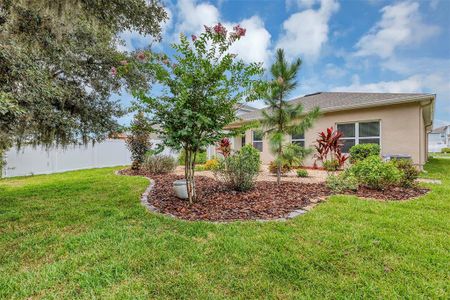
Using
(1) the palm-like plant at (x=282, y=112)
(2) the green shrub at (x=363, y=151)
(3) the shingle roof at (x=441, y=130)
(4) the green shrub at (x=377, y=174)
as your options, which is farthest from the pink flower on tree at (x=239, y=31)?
(3) the shingle roof at (x=441, y=130)

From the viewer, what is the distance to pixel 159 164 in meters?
9.51

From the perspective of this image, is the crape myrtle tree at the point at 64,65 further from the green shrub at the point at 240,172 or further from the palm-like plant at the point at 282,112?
the palm-like plant at the point at 282,112

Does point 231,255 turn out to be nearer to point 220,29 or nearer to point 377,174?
point 220,29

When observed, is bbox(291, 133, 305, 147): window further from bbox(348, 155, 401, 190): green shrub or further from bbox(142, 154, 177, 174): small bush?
bbox(142, 154, 177, 174): small bush

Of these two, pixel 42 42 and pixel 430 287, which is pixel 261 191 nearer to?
pixel 430 287

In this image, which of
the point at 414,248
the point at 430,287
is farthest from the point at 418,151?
the point at 430,287

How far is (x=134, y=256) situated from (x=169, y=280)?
2.12ft

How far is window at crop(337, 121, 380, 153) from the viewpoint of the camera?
9.71m

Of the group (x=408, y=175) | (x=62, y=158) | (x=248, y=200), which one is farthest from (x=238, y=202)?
(x=62, y=158)

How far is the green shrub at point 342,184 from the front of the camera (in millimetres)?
5557

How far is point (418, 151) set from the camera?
878 centimetres

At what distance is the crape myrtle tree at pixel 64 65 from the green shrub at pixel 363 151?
8142mm

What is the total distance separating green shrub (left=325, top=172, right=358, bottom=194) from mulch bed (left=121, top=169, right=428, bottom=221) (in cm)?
15

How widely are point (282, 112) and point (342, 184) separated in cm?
234
